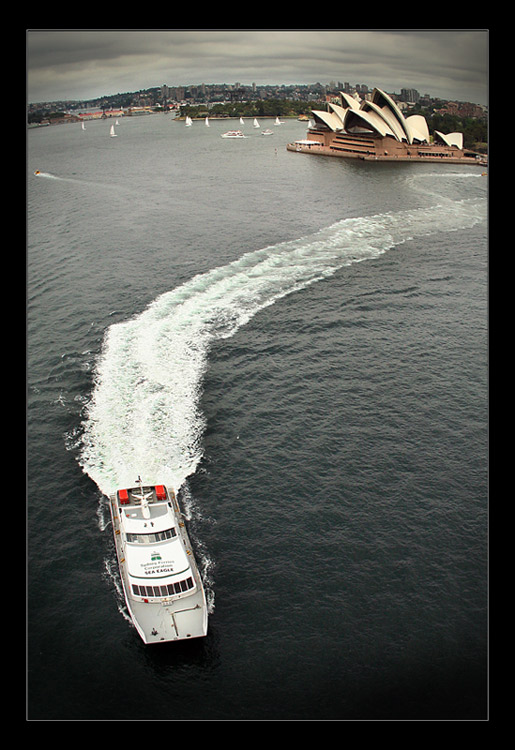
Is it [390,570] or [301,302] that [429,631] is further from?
[301,302]

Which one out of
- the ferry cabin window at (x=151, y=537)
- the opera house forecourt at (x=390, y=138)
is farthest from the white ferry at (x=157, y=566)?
the opera house forecourt at (x=390, y=138)

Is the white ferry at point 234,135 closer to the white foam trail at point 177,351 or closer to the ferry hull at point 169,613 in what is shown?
the white foam trail at point 177,351

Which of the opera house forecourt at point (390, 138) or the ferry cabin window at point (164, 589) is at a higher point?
the opera house forecourt at point (390, 138)

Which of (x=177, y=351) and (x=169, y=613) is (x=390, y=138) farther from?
(x=169, y=613)

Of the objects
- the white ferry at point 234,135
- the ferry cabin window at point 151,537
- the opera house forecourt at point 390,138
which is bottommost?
the ferry cabin window at point 151,537

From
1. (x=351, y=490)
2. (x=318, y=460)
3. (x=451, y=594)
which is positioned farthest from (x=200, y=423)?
(x=451, y=594)

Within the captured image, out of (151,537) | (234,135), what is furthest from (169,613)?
(234,135)
